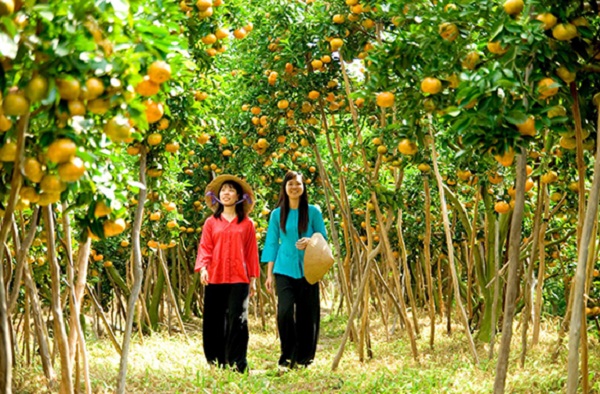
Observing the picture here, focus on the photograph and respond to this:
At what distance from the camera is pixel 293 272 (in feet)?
16.8

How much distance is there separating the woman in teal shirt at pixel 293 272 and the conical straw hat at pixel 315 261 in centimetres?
10

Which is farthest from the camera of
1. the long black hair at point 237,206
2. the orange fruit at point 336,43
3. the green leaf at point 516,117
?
the long black hair at point 237,206

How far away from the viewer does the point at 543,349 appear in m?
5.47

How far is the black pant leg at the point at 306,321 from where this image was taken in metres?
5.15

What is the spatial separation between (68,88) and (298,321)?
4.02 meters

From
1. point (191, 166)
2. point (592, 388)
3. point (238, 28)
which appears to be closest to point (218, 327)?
point (238, 28)

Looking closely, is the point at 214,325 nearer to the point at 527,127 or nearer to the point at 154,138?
the point at 154,138

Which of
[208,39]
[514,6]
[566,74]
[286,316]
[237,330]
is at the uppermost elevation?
[208,39]

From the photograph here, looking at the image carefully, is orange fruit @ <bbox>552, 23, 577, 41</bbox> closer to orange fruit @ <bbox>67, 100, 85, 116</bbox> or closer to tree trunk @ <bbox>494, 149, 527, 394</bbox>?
tree trunk @ <bbox>494, 149, 527, 394</bbox>

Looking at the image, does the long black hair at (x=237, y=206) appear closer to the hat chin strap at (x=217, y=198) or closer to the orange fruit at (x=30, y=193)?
the hat chin strap at (x=217, y=198)

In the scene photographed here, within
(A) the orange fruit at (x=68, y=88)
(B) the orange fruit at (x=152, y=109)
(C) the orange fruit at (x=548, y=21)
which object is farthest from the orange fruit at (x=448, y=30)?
(A) the orange fruit at (x=68, y=88)

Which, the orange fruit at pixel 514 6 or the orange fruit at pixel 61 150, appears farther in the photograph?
the orange fruit at pixel 514 6

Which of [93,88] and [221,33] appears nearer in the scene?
[93,88]

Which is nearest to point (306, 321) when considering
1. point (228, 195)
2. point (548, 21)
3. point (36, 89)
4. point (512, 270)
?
point (228, 195)
